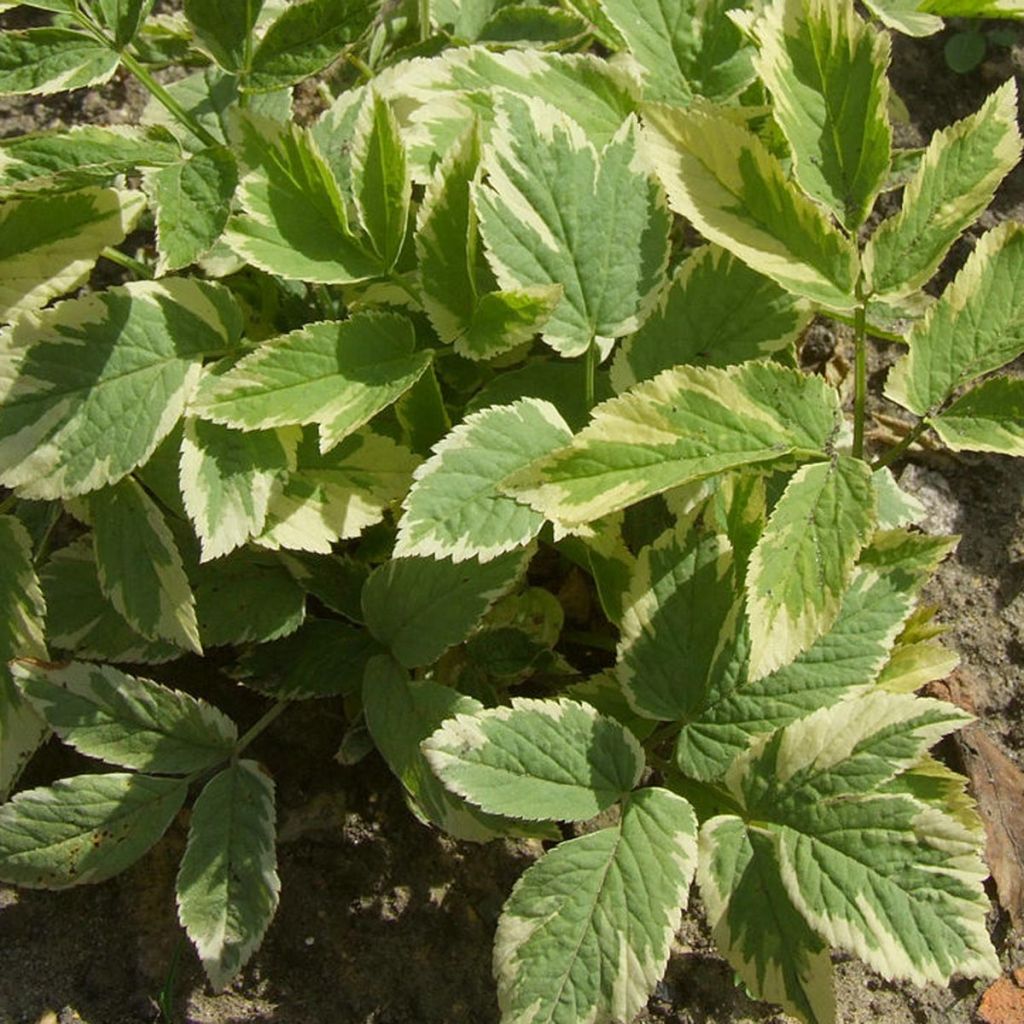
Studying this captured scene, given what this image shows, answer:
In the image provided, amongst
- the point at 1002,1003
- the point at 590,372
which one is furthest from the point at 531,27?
the point at 1002,1003

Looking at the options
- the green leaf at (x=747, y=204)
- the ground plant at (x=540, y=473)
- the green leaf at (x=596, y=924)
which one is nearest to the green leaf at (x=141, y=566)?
the ground plant at (x=540, y=473)

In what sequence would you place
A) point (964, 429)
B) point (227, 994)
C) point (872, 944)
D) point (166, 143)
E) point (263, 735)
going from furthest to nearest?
1. point (263, 735)
2. point (227, 994)
3. point (166, 143)
4. point (964, 429)
5. point (872, 944)

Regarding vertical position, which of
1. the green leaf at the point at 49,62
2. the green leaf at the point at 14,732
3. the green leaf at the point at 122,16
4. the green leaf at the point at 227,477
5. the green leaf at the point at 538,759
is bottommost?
the green leaf at the point at 14,732

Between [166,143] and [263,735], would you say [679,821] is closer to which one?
[263,735]

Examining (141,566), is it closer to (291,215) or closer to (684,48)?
(291,215)

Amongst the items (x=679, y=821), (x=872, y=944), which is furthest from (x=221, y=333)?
(x=872, y=944)

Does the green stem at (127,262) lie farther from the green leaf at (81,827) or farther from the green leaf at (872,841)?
the green leaf at (872,841)
